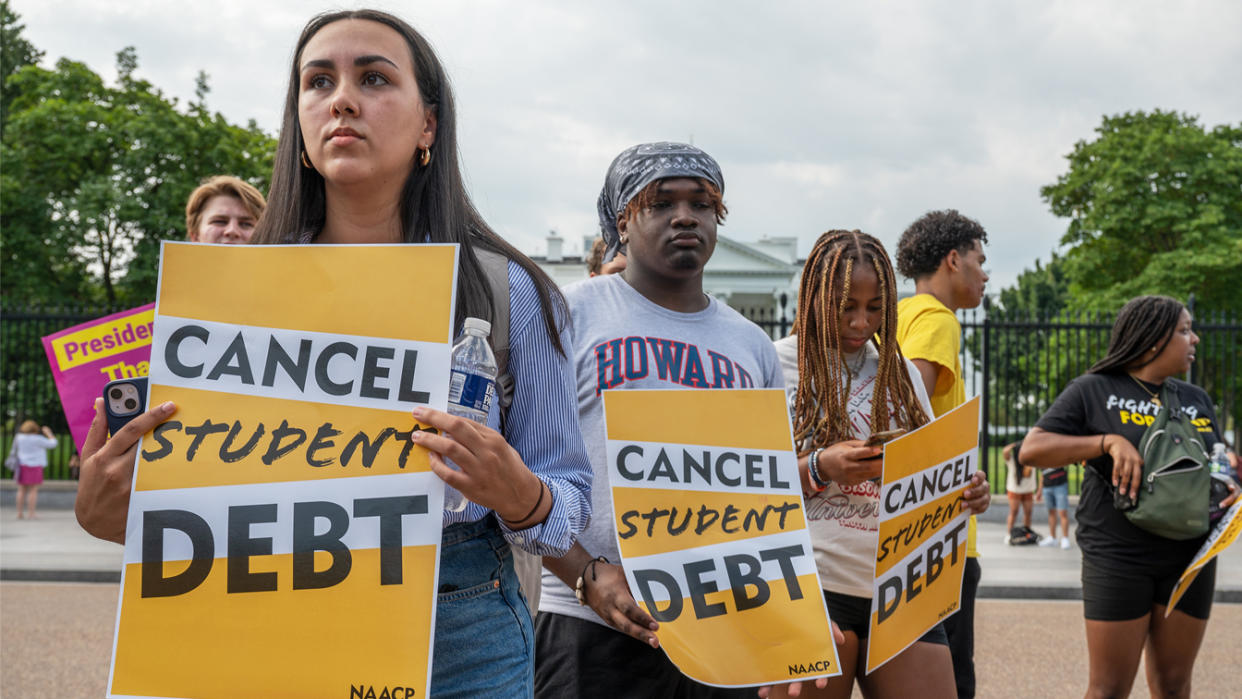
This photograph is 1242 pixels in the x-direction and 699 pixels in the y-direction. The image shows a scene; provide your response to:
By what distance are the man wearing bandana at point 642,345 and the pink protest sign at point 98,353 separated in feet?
5.61

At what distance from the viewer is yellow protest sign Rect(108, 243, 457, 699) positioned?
1351 millimetres

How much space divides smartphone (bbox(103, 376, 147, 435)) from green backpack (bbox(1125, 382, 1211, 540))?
3.32 m

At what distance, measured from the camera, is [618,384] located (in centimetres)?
236

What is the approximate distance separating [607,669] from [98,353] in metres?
2.14

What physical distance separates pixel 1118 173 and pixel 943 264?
94.0 feet

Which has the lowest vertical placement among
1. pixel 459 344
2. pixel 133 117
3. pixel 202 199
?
pixel 459 344

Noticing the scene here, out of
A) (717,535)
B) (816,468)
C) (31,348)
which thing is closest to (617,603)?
Result: (717,535)

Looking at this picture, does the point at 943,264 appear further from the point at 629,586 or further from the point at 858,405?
the point at 629,586

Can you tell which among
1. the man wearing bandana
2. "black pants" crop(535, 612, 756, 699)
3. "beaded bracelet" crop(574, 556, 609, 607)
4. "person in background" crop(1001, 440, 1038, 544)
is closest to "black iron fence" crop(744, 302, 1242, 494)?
"person in background" crop(1001, 440, 1038, 544)

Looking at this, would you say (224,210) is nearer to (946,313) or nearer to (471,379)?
(946,313)

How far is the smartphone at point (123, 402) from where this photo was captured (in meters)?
1.41

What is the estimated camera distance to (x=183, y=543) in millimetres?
1364

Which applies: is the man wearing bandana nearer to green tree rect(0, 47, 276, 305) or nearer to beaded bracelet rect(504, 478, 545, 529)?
beaded bracelet rect(504, 478, 545, 529)

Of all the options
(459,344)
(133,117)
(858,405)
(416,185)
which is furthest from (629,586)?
(133,117)
